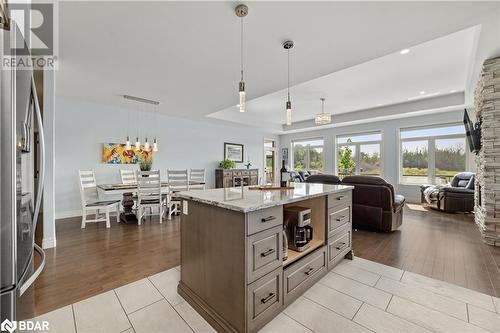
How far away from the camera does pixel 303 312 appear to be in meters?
1.66

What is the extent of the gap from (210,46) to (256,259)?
8.07 feet

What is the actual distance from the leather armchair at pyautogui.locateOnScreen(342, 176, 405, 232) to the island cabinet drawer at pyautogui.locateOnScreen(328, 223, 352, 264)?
1300 millimetres

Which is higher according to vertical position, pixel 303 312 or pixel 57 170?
pixel 57 170

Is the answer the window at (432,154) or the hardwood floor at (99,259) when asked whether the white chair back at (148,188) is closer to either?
the hardwood floor at (99,259)

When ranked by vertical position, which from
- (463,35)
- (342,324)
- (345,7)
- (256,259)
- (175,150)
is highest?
(463,35)

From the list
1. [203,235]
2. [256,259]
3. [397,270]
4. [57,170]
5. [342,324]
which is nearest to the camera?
[256,259]

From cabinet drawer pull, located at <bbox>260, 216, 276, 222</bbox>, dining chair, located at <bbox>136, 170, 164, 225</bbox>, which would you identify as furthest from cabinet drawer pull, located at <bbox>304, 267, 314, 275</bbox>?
dining chair, located at <bbox>136, 170, 164, 225</bbox>

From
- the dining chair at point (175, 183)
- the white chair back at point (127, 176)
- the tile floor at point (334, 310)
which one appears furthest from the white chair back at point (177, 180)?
the tile floor at point (334, 310)

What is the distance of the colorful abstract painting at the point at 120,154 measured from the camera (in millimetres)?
5032

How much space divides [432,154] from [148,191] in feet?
25.9

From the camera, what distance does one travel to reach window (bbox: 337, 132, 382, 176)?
7352 mm

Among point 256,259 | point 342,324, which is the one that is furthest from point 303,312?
point 256,259

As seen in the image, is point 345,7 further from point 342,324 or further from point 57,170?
point 57,170

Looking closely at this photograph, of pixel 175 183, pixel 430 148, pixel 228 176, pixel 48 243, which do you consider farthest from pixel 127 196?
pixel 430 148
